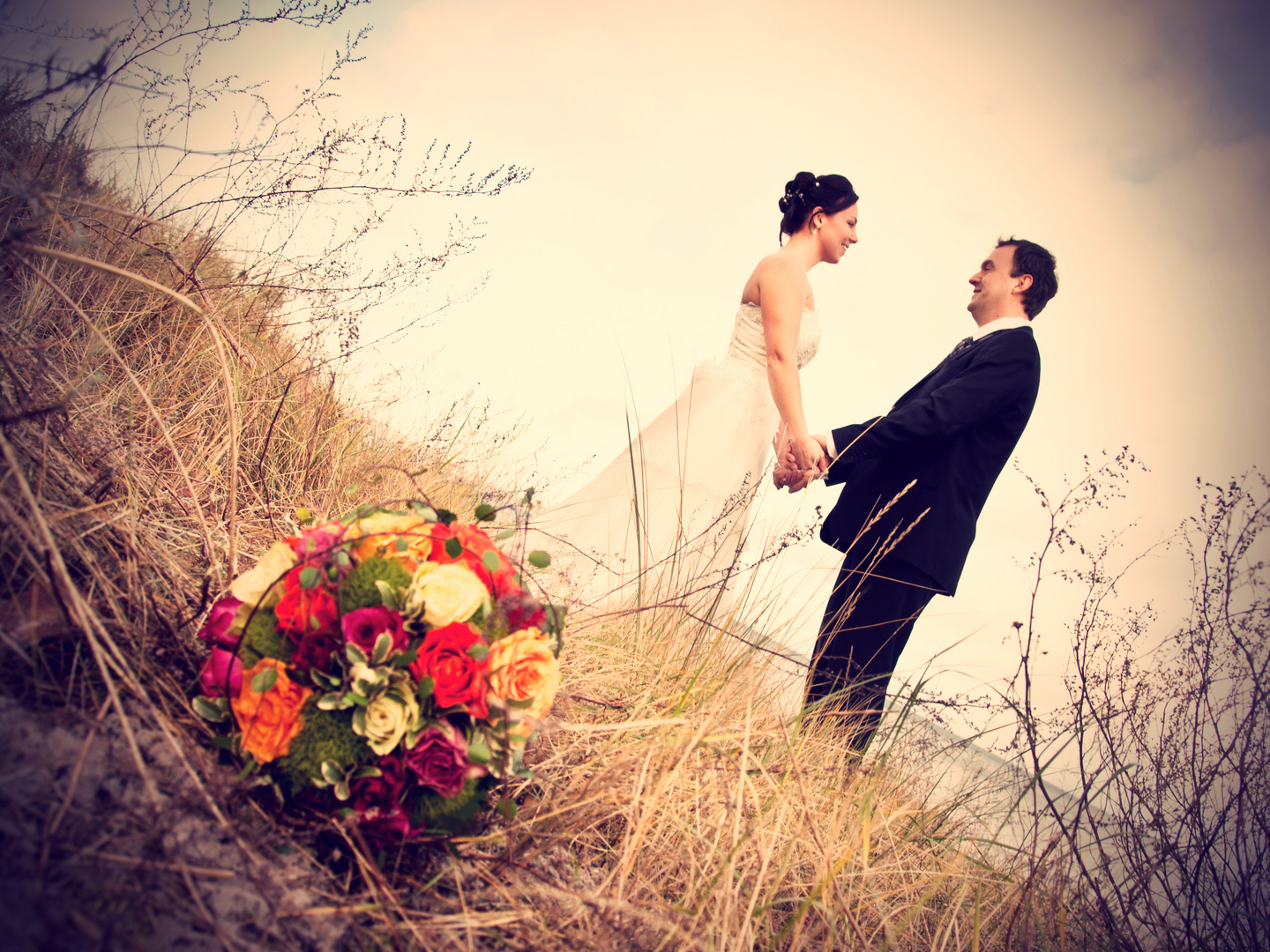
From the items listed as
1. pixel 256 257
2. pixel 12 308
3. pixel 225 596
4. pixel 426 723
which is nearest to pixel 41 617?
pixel 225 596

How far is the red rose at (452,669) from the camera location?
778mm

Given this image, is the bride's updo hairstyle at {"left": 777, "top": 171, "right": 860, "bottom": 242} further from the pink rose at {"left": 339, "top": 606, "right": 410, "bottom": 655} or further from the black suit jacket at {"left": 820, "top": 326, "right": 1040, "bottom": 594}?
the pink rose at {"left": 339, "top": 606, "right": 410, "bottom": 655}

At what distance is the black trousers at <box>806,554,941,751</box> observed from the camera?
2078mm

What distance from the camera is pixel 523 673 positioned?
0.81 m

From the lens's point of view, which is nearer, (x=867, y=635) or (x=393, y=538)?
(x=393, y=538)

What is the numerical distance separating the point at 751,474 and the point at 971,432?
98 cm

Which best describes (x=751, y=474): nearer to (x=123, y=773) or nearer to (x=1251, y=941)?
(x=1251, y=941)

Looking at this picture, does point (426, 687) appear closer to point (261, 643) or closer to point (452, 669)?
point (452, 669)

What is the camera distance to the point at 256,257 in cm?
225

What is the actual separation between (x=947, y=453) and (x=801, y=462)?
600 millimetres

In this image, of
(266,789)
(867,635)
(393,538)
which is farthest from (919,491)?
(266,789)

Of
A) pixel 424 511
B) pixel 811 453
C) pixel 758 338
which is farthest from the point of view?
pixel 758 338

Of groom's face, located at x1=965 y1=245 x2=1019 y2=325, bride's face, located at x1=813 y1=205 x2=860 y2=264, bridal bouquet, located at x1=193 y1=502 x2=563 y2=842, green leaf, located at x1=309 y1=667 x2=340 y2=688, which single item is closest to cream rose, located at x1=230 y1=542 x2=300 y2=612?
bridal bouquet, located at x1=193 y1=502 x2=563 y2=842

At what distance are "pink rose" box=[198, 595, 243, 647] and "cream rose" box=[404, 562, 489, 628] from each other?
26 cm
